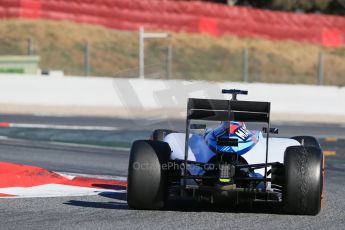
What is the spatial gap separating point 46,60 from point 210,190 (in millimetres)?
30906

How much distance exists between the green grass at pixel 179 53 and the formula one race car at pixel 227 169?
27.0 metres

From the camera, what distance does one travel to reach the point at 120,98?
2720cm

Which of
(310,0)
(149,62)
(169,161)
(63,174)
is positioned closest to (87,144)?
(63,174)

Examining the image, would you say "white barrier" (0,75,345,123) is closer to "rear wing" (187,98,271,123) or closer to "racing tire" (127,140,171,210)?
"rear wing" (187,98,271,123)

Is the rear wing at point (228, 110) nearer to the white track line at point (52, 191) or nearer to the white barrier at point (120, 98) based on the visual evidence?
the white track line at point (52, 191)

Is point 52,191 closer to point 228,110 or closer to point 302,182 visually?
point 228,110

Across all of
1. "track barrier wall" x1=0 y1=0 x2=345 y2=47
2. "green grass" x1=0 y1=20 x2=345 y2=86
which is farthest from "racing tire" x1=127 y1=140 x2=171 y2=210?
"track barrier wall" x1=0 y1=0 x2=345 y2=47

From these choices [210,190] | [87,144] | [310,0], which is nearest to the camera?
[210,190]

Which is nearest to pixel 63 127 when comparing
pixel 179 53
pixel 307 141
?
pixel 307 141

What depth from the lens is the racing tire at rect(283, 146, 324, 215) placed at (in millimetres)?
9242

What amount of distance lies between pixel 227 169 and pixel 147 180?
2.65 ft

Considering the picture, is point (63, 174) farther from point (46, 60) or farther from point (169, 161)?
point (46, 60)

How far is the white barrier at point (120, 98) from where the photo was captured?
26594 millimetres

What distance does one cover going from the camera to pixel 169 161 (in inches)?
376
